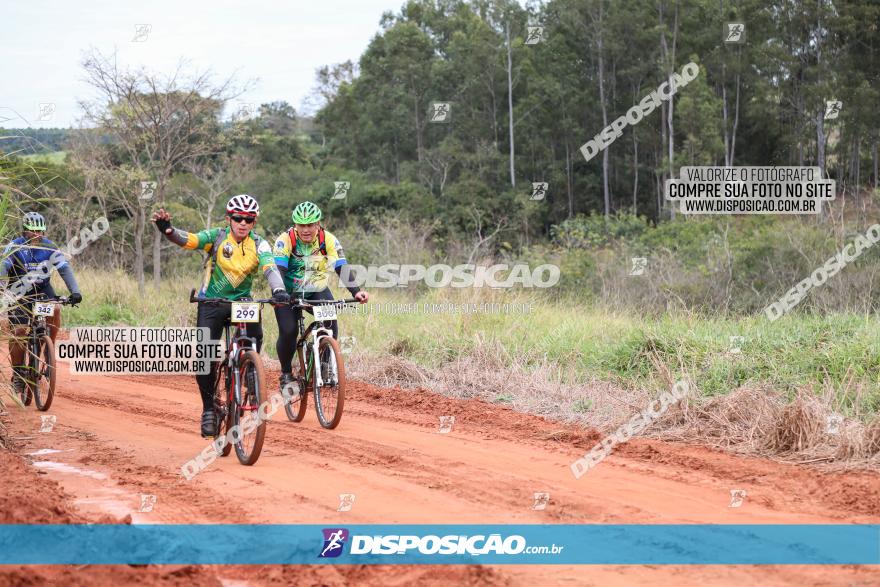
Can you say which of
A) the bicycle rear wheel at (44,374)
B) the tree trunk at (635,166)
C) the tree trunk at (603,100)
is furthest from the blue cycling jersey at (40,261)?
the tree trunk at (635,166)

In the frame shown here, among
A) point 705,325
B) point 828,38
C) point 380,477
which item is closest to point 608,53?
point 828,38

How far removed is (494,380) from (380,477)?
4314mm

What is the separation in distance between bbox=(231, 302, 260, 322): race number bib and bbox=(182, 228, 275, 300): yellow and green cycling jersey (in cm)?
56

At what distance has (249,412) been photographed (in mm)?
7594

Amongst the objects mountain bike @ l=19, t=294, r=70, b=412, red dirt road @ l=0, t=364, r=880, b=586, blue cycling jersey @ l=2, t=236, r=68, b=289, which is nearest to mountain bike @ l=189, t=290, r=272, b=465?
red dirt road @ l=0, t=364, r=880, b=586

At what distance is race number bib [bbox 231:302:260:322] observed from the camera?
7.57 m

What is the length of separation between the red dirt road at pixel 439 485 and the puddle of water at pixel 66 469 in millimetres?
36

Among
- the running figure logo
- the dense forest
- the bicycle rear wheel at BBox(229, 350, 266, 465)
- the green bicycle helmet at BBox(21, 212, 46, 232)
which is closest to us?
the running figure logo

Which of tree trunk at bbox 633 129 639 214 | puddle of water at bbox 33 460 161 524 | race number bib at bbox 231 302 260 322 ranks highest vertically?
tree trunk at bbox 633 129 639 214

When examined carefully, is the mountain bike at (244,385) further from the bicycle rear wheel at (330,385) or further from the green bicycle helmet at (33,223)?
the green bicycle helmet at (33,223)

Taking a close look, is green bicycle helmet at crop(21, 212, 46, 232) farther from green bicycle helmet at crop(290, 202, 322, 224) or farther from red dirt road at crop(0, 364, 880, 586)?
green bicycle helmet at crop(290, 202, 322, 224)

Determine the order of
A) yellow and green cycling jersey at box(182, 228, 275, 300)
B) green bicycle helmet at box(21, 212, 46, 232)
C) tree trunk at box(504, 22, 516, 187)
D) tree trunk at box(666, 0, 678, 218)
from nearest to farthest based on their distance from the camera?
yellow and green cycling jersey at box(182, 228, 275, 300) < green bicycle helmet at box(21, 212, 46, 232) < tree trunk at box(666, 0, 678, 218) < tree trunk at box(504, 22, 516, 187)

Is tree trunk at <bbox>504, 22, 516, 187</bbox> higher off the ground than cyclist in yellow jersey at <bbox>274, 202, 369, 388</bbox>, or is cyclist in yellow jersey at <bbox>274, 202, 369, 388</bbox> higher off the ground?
tree trunk at <bbox>504, 22, 516, 187</bbox>

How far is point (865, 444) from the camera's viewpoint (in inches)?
279
